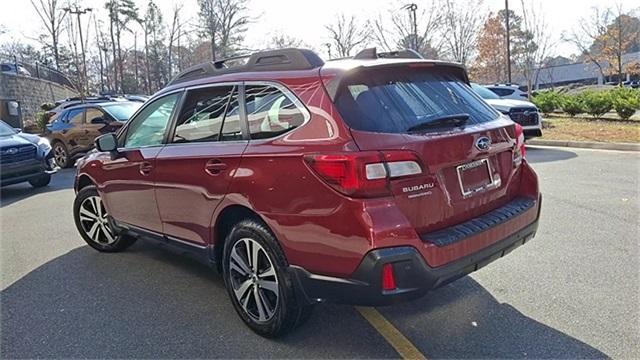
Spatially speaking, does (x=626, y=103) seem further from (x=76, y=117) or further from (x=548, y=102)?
(x=76, y=117)

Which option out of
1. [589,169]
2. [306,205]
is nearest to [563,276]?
[306,205]

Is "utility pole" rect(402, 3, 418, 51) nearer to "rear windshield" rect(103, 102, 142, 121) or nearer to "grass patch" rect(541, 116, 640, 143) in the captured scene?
"grass patch" rect(541, 116, 640, 143)

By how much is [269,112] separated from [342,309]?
4.91ft

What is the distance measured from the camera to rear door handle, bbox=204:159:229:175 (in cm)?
324

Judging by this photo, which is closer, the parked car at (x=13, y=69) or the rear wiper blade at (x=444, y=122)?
the rear wiper blade at (x=444, y=122)

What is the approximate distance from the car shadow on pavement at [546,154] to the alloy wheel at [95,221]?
305 inches

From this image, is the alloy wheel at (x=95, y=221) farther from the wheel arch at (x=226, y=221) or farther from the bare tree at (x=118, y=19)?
the bare tree at (x=118, y=19)

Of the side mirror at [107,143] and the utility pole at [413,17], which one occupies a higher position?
the utility pole at [413,17]

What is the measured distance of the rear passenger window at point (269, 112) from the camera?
2963 mm

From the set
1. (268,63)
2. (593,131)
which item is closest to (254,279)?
(268,63)

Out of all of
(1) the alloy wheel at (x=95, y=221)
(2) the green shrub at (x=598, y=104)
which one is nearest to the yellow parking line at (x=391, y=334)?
(1) the alloy wheel at (x=95, y=221)

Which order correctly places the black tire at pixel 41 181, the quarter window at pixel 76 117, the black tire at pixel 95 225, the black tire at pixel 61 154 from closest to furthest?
the black tire at pixel 95 225, the black tire at pixel 41 181, the quarter window at pixel 76 117, the black tire at pixel 61 154

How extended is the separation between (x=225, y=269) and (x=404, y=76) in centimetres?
179

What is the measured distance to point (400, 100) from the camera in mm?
2947
